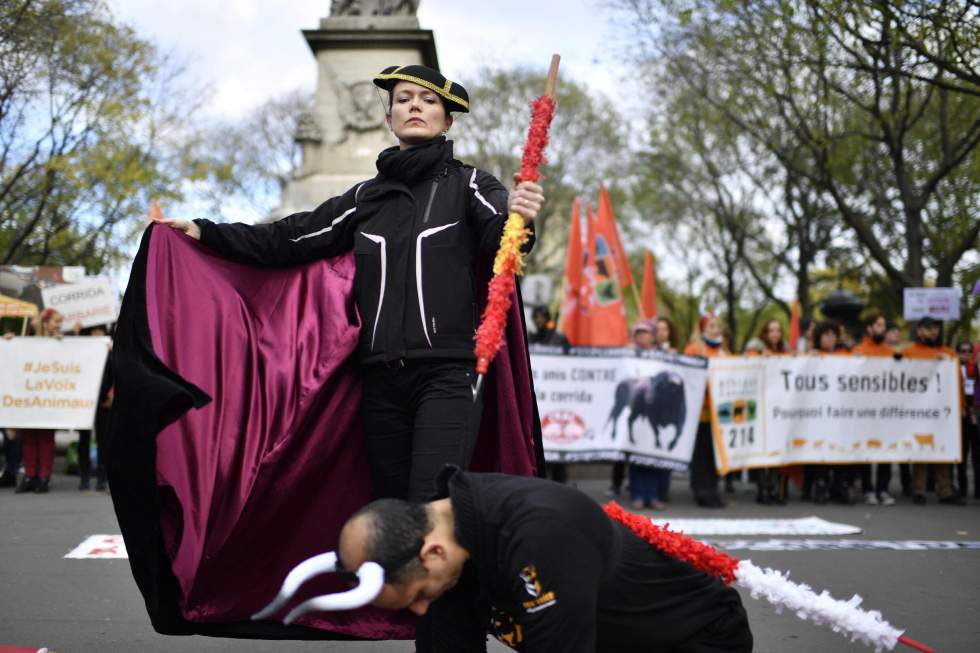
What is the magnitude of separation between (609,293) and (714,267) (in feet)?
82.8

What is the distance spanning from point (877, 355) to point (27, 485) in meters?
8.96

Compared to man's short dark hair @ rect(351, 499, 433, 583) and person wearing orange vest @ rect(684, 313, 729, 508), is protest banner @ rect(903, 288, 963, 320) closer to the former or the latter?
person wearing orange vest @ rect(684, 313, 729, 508)

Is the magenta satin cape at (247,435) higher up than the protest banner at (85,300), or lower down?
lower down

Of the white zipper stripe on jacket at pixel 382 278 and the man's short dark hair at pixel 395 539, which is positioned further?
the white zipper stripe on jacket at pixel 382 278

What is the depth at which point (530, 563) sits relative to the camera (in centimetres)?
263

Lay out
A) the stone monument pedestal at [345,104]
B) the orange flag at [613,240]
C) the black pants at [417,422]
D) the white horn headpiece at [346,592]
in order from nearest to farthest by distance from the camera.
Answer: the white horn headpiece at [346,592]
the black pants at [417,422]
the stone monument pedestal at [345,104]
the orange flag at [613,240]

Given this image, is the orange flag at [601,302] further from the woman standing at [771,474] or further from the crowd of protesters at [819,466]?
the woman standing at [771,474]

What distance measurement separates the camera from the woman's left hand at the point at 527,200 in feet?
11.9

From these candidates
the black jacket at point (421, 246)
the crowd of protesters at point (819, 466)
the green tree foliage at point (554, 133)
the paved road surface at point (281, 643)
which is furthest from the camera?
the green tree foliage at point (554, 133)

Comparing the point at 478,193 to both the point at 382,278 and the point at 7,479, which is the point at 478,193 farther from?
the point at 7,479

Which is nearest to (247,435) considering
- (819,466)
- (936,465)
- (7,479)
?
(7,479)

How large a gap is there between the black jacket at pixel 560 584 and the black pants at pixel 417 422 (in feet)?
1.91

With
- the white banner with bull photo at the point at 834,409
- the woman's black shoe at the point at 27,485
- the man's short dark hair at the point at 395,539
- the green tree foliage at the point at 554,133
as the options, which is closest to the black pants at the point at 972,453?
the white banner with bull photo at the point at 834,409

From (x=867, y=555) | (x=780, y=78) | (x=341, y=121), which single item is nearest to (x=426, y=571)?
(x=867, y=555)
